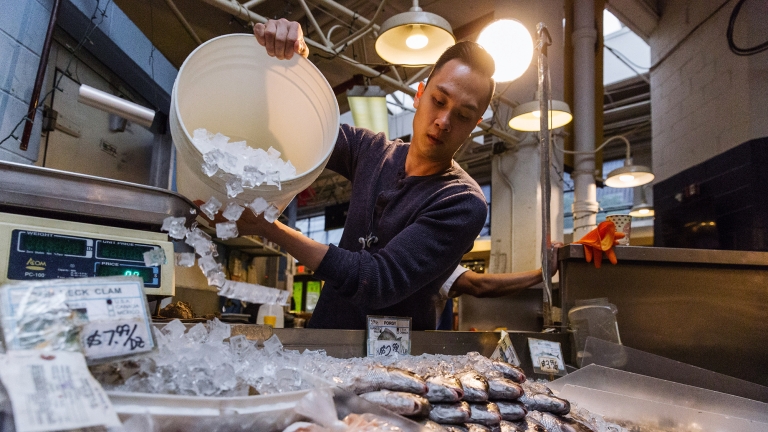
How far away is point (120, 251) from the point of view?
875mm

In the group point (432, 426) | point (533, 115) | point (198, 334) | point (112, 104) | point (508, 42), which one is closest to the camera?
point (432, 426)

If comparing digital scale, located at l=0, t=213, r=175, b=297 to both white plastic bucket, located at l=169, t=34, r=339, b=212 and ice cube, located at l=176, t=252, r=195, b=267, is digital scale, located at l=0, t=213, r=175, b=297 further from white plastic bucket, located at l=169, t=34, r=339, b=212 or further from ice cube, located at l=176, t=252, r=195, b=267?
white plastic bucket, located at l=169, t=34, r=339, b=212

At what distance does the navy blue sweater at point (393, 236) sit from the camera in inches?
48.1

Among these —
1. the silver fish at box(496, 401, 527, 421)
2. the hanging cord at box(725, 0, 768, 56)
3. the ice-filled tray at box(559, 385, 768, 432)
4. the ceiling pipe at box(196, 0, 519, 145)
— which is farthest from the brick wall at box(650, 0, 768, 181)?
the silver fish at box(496, 401, 527, 421)

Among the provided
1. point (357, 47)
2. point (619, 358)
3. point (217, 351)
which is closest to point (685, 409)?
point (619, 358)

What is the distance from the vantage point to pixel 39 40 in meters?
2.66

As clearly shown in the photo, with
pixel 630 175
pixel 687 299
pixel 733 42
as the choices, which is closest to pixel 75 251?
pixel 687 299

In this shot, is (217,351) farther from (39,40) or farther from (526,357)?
(39,40)

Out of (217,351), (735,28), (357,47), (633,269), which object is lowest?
(217,351)

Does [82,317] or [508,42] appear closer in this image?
[82,317]

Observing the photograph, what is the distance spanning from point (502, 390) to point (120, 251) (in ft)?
2.53

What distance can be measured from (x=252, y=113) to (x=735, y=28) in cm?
460

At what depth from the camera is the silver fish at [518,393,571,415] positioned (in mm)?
996

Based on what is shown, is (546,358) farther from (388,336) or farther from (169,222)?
(169,222)
